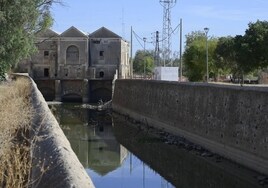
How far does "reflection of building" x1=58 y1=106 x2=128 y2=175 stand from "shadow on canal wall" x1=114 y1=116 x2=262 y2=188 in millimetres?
983

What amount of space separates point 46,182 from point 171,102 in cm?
2650

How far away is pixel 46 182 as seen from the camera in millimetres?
5617

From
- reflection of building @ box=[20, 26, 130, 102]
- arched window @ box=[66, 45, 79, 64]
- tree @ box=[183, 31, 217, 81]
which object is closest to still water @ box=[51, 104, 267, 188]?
tree @ box=[183, 31, 217, 81]

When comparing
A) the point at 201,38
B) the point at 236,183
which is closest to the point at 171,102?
the point at 236,183

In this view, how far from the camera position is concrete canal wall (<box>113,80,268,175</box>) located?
1861 cm

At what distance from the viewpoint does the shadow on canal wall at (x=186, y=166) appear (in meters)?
17.3

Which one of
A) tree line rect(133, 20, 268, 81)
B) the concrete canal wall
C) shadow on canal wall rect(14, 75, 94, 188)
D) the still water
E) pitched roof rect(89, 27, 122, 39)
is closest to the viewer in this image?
shadow on canal wall rect(14, 75, 94, 188)

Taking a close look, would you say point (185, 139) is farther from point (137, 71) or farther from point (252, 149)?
point (137, 71)

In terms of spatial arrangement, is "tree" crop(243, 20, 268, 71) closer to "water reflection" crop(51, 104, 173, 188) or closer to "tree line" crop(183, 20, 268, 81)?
"tree line" crop(183, 20, 268, 81)

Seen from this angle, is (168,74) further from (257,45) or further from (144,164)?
(144,164)

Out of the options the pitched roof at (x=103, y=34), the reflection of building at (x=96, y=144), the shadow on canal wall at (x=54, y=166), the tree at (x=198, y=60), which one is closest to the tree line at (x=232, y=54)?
the tree at (x=198, y=60)

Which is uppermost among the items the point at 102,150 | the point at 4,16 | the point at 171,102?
the point at 4,16

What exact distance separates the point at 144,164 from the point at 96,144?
6.89m

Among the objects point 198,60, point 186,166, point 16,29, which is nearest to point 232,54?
point 198,60
